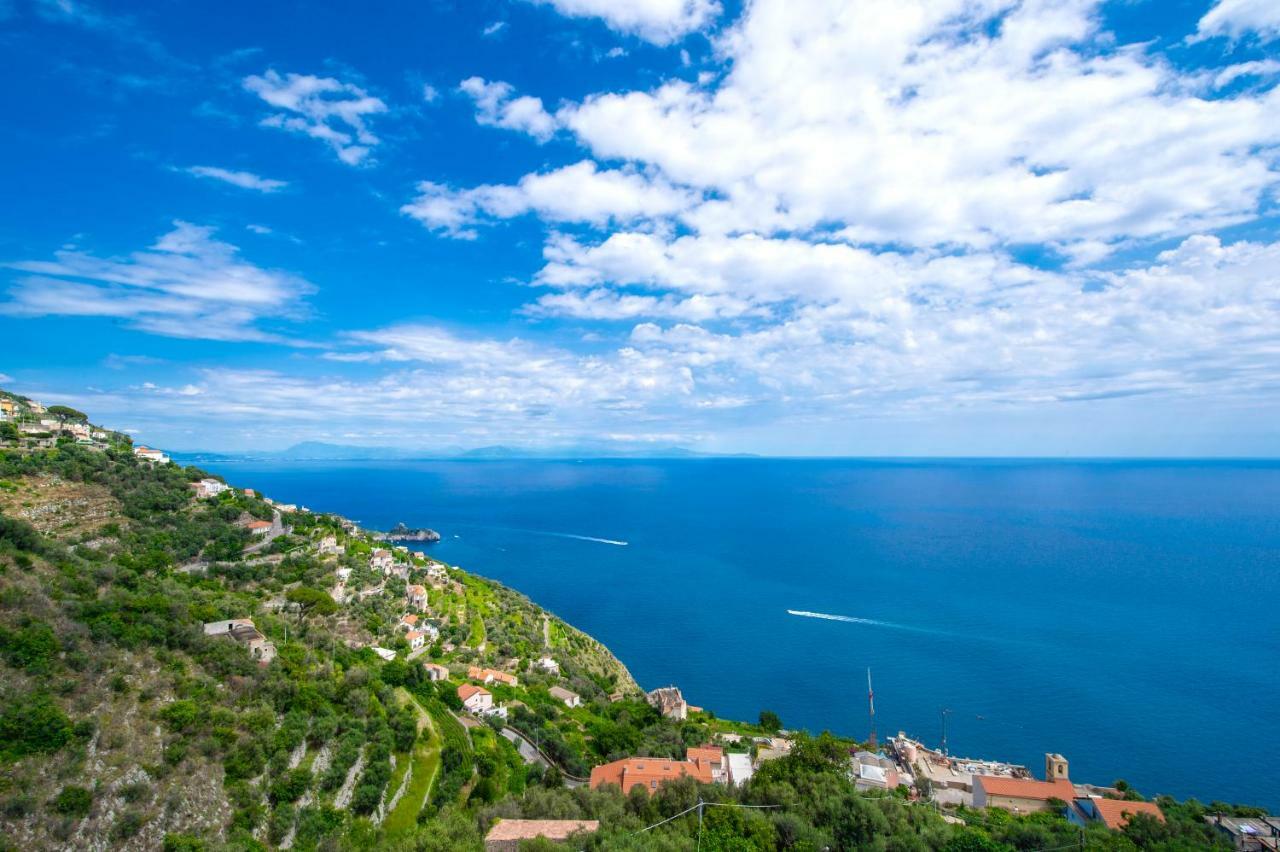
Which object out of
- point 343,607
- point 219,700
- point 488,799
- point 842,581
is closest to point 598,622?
point 343,607

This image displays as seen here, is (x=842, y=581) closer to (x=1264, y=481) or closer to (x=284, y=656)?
(x=284, y=656)

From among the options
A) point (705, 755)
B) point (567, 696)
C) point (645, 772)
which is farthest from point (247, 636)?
point (705, 755)

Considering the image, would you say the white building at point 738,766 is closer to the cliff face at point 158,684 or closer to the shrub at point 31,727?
the cliff face at point 158,684

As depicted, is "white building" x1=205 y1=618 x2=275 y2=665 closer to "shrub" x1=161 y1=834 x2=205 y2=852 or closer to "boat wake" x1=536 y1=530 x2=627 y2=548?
"shrub" x1=161 y1=834 x2=205 y2=852

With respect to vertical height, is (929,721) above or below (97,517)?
below

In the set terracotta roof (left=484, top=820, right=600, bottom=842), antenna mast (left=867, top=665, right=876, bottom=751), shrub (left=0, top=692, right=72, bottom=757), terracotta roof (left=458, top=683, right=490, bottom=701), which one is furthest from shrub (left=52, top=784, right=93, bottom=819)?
antenna mast (left=867, top=665, right=876, bottom=751)

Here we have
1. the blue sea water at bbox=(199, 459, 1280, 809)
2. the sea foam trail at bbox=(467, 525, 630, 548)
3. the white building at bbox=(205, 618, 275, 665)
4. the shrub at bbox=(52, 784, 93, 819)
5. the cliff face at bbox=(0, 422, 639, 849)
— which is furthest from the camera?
the sea foam trail at bbox=(467, 525, 630, 548)
